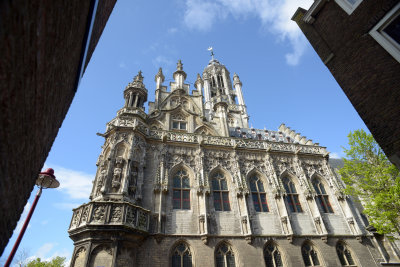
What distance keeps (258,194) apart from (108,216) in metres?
9.99

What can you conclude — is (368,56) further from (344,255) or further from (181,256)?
(344,255)

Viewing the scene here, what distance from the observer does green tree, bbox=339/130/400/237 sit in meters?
11.6

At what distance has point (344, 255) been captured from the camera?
13.7 metres

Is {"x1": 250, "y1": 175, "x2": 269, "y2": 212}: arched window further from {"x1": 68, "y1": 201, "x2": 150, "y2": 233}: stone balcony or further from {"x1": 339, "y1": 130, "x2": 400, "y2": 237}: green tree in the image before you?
{"x1": 68, "y1": 201, "x2": 150, "y2": 233}: stone balcony

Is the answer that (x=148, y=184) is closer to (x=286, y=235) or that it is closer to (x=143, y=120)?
(x=143, y=120)

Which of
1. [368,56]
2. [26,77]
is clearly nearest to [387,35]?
[368,56]

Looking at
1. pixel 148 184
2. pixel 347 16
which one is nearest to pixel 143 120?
pixel 148 184

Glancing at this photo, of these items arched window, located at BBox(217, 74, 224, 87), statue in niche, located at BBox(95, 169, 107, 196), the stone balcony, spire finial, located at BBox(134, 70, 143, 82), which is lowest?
the stone balcony

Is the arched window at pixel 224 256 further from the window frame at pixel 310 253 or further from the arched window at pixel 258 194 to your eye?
the window frame at pixel 310 253

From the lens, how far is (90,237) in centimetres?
962

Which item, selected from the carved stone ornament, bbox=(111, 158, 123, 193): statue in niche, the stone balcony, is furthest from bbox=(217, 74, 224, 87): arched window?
the carved stone ornament

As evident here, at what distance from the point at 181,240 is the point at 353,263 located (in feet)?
37.5

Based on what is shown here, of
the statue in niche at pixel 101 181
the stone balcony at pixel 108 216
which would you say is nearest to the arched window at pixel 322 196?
the stone balcony at pixel 108 216

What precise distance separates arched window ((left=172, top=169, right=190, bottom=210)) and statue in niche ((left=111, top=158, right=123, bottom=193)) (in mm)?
3542
